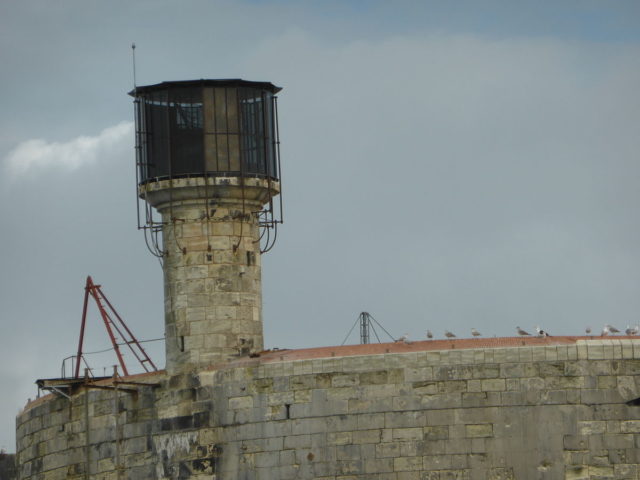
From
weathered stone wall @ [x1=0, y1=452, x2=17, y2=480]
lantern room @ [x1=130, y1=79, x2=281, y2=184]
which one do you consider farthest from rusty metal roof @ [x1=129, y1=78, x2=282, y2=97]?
weathered stone wall @ [x1=0, y1=452, x2=17, y2=480]

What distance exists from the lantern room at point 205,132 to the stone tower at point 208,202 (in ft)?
0.09

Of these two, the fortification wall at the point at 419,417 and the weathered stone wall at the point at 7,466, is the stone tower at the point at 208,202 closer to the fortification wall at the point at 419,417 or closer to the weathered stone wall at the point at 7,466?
the fortification wall at the point at 419,417

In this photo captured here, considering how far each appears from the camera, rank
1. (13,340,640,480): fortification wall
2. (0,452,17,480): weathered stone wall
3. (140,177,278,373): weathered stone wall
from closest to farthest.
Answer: (13,340,640,480): fortification wall < (140,177,278,373): weathered stone wall < (0,452,17,480): weathered stone wall

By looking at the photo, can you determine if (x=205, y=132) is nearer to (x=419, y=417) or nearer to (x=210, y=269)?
(x=210, y=269)

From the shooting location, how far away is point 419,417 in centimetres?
5531

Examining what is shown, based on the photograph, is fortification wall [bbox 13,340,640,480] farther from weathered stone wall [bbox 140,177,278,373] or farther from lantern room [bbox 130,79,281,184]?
lantern room [bbox 130,79,281,184]

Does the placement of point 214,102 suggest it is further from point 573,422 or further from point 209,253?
point 573,422

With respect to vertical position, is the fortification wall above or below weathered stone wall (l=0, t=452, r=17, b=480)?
below

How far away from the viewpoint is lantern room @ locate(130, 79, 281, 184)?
201 feet

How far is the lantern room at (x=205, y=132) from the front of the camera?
61225 mm

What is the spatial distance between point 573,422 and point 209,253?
39.5 ft

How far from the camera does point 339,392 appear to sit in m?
56.1

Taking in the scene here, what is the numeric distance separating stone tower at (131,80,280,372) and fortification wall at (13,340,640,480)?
1.92m

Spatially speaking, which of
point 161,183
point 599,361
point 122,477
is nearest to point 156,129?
point 161,183
